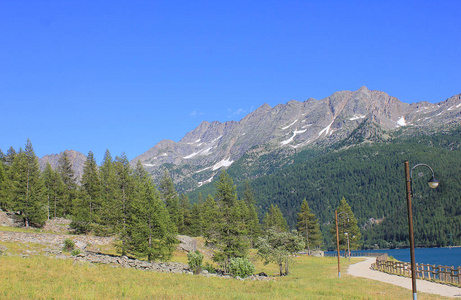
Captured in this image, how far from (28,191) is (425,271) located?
56716 millimetres

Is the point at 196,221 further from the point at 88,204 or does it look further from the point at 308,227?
the point at 88,204

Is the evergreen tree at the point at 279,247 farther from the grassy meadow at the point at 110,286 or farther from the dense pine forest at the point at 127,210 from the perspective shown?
the grassy meadow at the point at 110,286

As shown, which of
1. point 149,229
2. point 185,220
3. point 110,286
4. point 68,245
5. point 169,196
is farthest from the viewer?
point 185,220

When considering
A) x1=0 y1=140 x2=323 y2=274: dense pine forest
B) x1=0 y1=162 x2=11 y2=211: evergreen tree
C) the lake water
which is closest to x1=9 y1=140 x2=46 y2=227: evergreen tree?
x1=0 y1=140 x2=323 y2=274: dense pine forest

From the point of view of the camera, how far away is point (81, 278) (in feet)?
70.9

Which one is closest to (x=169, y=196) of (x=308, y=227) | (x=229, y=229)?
(x=229, y=229)

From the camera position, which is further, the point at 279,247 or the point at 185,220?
the point at 185,220

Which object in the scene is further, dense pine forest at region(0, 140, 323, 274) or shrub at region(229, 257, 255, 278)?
dense pine forest at region(0, 140, 323, 274)

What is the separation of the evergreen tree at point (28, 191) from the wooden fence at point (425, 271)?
51975 mm

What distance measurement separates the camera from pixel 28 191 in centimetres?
5612

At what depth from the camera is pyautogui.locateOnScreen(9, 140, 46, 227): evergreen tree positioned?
5425 centimetres

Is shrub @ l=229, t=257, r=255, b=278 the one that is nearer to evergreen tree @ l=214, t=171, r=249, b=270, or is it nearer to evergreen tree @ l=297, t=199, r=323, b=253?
evergreen tree @ l=214, t=171, r=249, b=270

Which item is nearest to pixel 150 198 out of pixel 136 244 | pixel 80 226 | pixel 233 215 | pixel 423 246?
pixel 136 244

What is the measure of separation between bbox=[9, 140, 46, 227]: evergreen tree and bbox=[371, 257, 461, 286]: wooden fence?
51975mm
